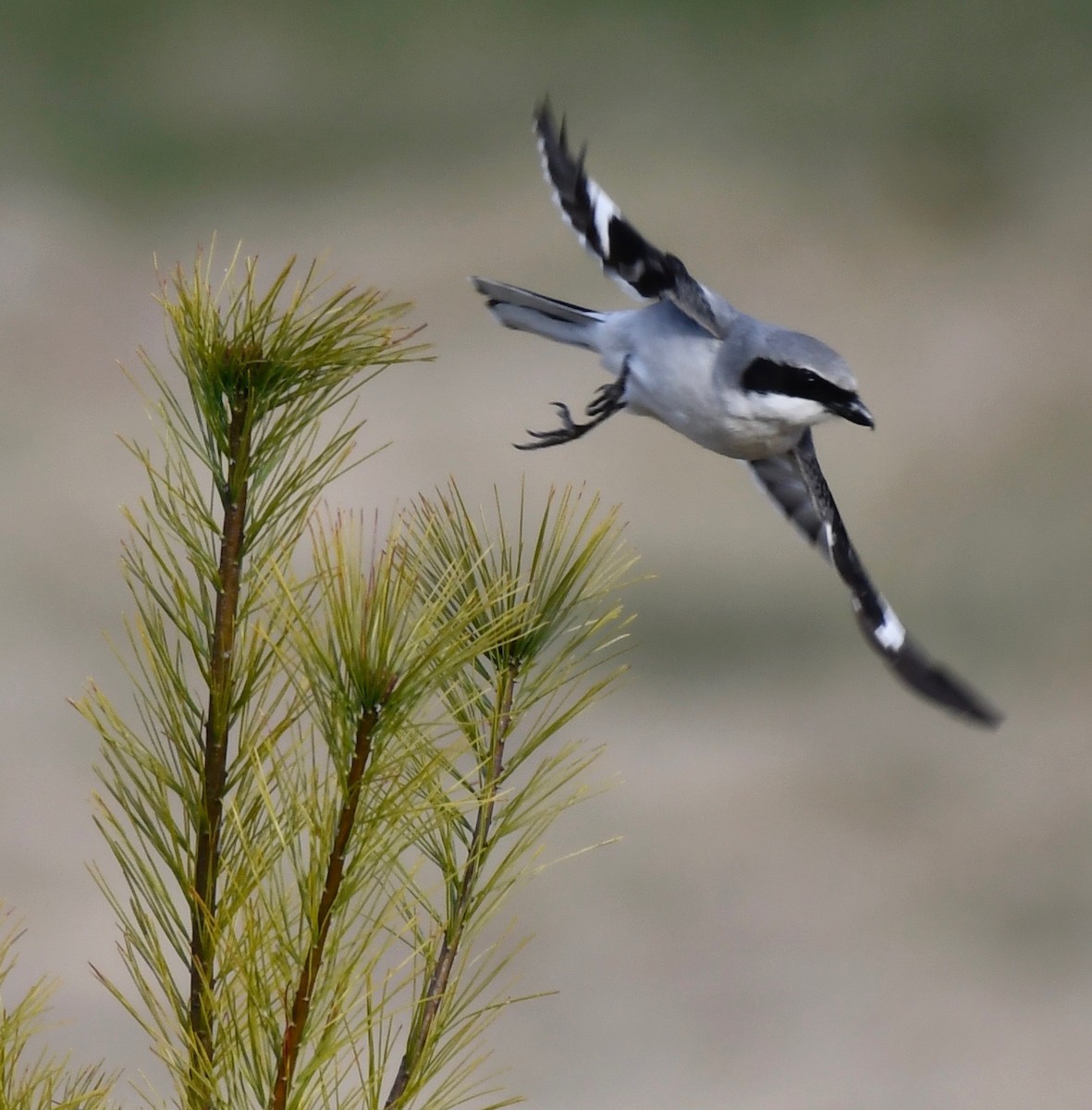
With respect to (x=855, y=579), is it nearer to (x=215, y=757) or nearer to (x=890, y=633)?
(x=890, y=633)

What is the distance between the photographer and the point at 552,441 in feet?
2.43

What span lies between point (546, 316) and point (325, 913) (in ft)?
1.79

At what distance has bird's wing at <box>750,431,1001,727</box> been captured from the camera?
0.74 meters

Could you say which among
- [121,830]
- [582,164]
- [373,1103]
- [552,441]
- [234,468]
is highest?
[582,164]

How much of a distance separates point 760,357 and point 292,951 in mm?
411

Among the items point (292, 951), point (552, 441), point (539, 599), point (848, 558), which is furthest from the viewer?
point (848, 558)

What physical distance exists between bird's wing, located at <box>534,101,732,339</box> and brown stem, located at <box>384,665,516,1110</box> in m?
0.29

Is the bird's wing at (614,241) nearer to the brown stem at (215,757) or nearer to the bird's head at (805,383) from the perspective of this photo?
the bird's head at (805,383)

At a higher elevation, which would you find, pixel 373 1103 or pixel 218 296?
pixel 218 296

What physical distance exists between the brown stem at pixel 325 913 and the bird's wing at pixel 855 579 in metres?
0.34

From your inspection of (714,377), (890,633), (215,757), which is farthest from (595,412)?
(215,757)

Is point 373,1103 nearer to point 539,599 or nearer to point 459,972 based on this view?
point 459,972

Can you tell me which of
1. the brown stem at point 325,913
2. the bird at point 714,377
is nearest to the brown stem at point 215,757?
the brown stem at point 325,913

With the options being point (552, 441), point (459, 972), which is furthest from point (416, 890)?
point (552, 441)
